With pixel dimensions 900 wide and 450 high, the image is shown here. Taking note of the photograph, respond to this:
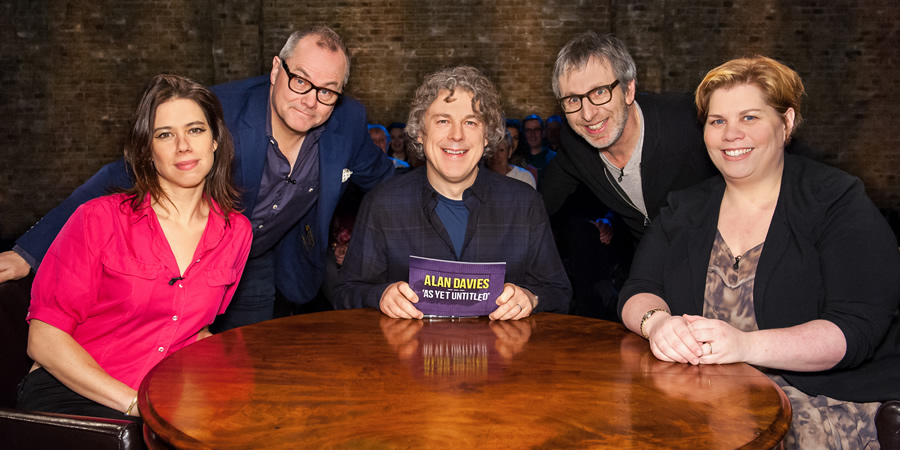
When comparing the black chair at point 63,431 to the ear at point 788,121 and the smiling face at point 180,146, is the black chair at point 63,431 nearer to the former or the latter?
the smiling face at point 180,146

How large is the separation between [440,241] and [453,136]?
0.40 m

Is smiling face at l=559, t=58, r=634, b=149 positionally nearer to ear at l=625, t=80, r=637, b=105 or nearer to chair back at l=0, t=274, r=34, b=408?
ear at l=625, t=80, r=637, b=105

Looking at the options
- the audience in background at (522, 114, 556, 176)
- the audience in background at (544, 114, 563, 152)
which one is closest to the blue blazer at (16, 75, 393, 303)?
the audience in background at (522, 114, 556, 176)

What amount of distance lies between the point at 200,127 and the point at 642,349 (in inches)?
63.0

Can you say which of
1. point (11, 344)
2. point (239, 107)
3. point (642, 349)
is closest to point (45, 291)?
point (11, 344)

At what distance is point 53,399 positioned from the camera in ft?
6.55

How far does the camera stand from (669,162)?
3.09 meters

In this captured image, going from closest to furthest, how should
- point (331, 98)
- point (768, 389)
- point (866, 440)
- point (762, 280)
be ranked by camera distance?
point (768, 389)
point (866, 440)
point (762, 280)
point (331, 98)

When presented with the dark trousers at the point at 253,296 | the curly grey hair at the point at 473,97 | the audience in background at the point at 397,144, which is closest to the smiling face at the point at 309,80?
the curly grey hair at the point at 473,97

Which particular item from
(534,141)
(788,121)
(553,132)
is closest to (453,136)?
(788,121)

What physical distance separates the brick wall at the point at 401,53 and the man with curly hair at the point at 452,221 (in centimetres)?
739

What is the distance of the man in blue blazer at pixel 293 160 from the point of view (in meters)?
2.92

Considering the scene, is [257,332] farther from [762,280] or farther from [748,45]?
[748,45]

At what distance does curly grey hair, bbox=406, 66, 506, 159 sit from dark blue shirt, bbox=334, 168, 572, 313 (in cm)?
25
